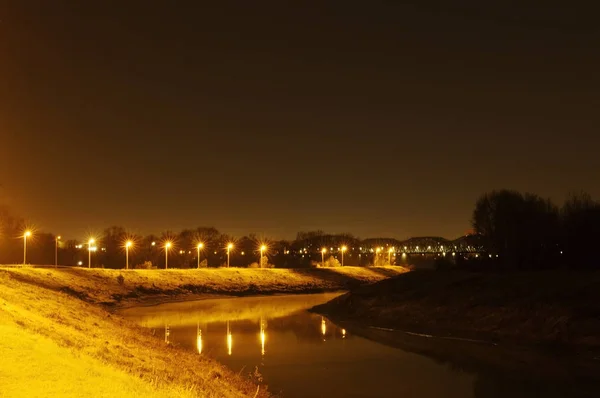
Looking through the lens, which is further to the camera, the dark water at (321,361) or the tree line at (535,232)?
the tree line at (535,232)

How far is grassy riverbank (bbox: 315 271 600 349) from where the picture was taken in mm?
31781

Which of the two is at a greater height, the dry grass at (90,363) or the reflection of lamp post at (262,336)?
the dry grass at (90,363)

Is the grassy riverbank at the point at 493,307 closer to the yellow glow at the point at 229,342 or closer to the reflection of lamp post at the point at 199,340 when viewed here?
the yellow glow at the point at 229,342


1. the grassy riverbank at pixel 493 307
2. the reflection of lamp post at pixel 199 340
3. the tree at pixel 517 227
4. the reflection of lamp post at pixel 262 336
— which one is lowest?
the reflection of lamp post at pixel 262 336

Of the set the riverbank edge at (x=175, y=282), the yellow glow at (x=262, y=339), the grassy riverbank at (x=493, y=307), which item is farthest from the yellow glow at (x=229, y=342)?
the riverbank edge at (x=175, y=282)

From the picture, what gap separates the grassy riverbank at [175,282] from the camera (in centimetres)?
5856

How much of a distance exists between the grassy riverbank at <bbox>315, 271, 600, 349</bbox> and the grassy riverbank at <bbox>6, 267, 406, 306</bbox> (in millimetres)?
26068

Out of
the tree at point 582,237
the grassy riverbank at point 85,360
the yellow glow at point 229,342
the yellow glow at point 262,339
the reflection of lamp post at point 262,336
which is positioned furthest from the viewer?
the tree at point 582,237

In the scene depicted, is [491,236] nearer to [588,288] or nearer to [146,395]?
[588,288]

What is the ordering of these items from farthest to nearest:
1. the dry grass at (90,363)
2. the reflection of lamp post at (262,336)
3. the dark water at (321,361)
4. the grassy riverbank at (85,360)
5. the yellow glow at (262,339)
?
the reflection of lamp post at (262,336), the yellow glow at (262,339), the dark water at (321,361), the grassy riverbank at (85,360), the dry grass at (90,363)

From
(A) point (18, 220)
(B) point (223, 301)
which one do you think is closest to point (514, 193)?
(B) point (223, 301)

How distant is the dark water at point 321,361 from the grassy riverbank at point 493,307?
5.01 metres

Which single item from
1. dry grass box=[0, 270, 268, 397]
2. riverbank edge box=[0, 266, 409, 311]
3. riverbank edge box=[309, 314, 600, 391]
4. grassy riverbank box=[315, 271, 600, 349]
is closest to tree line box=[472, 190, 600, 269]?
grassy riverbank box=[315, 271, 600, 349]

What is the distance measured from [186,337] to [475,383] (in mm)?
19723
